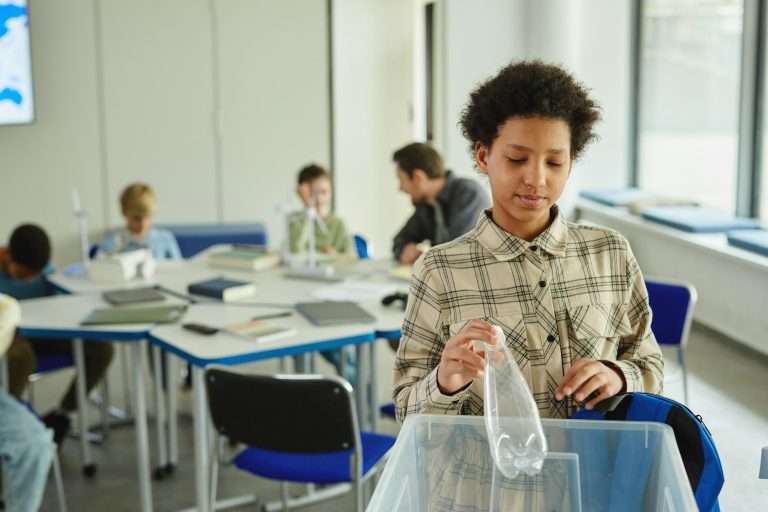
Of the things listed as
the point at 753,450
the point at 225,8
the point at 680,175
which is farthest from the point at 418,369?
the point at 680,175

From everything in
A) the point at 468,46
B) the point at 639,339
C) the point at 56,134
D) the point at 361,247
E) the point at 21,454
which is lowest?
the point at 21,454

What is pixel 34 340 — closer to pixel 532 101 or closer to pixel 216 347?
pixel 216 347

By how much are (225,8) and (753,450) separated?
450 cm

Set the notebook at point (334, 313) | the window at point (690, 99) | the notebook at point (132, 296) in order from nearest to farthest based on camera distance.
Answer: the notebook at point (334, 313) < the notebook at point (132, 296) < the window at point (690, 99)

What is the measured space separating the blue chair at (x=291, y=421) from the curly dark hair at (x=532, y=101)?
126cm

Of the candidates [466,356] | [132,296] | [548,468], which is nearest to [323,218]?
[132,296]

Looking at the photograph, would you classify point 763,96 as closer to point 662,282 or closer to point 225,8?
point 662,282

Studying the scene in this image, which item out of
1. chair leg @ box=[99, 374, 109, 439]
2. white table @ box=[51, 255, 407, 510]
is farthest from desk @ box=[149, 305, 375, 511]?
chair leg @ box=[99, 374, 109, 439]

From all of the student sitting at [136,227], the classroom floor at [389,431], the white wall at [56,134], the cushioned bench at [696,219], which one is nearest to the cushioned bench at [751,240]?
the cushioned bench at [696,219]

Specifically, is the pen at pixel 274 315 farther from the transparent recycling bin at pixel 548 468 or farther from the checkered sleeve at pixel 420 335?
the transparent recycling bin at pixel 548 468

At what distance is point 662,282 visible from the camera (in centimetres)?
359

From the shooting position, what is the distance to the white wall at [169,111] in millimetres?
6520

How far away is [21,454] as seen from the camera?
119 inches

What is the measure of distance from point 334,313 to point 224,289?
57 centimetres
